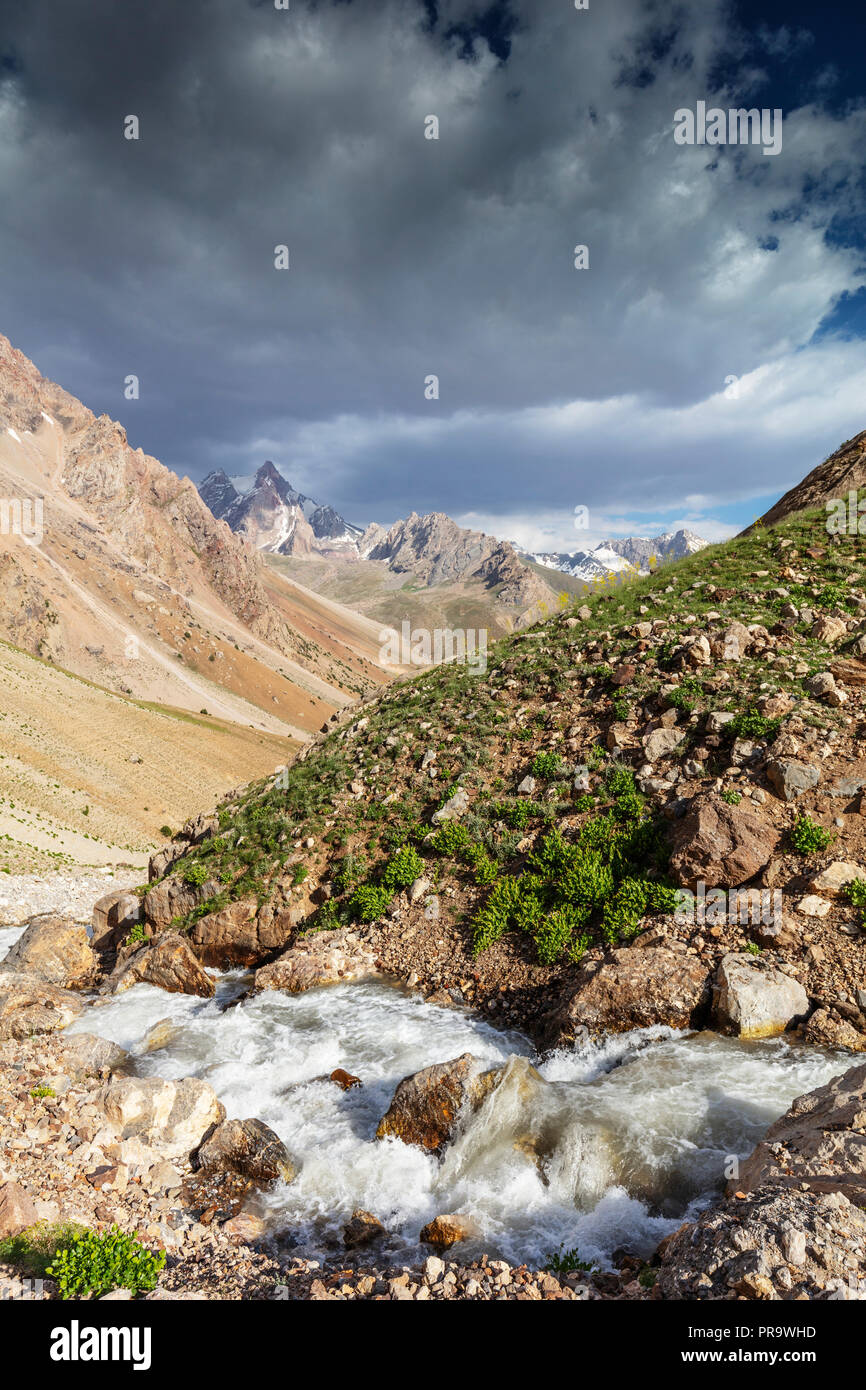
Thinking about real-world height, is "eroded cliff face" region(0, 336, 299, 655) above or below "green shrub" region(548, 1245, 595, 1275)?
above

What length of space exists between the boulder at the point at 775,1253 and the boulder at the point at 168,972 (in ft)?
45.7

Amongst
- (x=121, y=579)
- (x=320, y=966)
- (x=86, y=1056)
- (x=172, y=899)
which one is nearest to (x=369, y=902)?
(x=320, y=966)

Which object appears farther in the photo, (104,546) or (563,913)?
(104,546)

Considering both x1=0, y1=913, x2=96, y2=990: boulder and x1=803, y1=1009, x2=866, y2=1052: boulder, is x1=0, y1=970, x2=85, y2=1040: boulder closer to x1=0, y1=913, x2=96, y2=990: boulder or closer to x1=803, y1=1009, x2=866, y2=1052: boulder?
x1=0, y1=913, x2=96, y2=990: boulder

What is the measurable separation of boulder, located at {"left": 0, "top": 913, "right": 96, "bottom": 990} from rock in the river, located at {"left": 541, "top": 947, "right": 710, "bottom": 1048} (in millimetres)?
15274

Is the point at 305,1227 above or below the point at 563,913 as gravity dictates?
below

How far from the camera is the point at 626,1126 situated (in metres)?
8.97

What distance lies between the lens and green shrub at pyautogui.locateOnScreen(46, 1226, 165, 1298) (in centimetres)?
625

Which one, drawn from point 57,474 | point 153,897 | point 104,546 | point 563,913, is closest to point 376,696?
point 153,897

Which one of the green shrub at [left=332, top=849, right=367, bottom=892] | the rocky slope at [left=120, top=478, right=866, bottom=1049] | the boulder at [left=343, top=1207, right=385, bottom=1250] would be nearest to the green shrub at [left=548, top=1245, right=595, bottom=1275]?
the boulder at [left=343, top=1207, right=385, bottom=1250]

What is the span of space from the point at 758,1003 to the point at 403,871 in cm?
927

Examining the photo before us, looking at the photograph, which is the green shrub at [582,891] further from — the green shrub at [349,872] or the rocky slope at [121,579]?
the rocky slope at [121,579]

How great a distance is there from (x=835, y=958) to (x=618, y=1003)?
3902mm

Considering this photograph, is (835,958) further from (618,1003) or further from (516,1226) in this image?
(516,1226)
